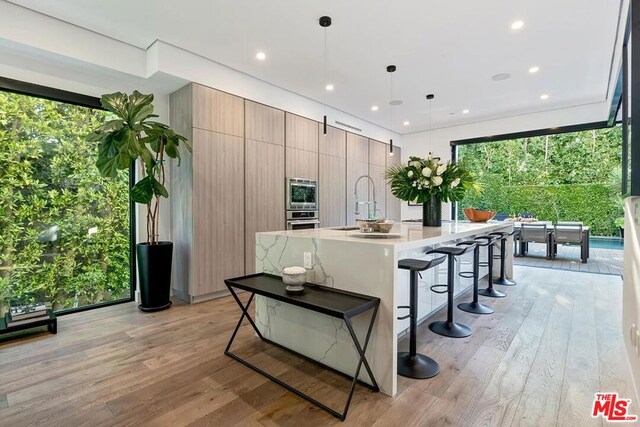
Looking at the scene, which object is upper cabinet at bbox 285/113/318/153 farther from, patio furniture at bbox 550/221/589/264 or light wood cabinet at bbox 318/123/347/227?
patio furniture at bbox 550/221/589/264

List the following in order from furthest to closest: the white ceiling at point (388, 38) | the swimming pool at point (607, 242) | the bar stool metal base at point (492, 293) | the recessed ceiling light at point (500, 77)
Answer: the swimming pool at point (607, 242), the recessed ceiling light at point (500, 77), the bar stool metal base at point (492, 293), the white ceiling at point (388, 38)

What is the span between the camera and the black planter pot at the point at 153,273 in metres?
3.49

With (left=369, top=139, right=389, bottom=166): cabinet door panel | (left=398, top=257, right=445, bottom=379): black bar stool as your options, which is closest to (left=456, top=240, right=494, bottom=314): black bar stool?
(left=398, top=257, right=445, bottom=379): black bar stool

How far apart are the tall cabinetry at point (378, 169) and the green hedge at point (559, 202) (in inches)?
85.9

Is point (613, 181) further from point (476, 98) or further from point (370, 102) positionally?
point (370, 102)

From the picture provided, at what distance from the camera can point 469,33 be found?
11.1ft

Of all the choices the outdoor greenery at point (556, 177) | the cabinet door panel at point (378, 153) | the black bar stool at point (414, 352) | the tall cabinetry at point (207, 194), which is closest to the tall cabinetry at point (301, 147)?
the tall cabinetry at point (207, 194)

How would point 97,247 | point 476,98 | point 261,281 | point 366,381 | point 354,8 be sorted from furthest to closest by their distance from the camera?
point 476,98 → point 97,247 → point 354,8 → point 261,281 → point 366,381

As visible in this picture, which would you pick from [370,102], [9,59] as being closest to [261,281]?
[9,59]

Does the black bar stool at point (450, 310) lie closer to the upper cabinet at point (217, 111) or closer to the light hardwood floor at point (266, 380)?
the light hardwood floor at point (266, 380)

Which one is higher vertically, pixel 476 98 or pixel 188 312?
pixel 476 98

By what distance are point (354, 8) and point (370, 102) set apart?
2.76 meters

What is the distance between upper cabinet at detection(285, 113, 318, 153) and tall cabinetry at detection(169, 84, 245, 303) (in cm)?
91

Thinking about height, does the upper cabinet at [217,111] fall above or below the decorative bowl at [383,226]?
above
